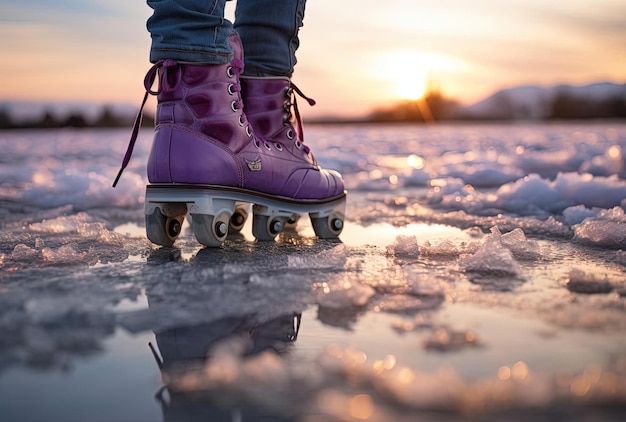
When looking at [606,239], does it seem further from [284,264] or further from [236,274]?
[236,274]

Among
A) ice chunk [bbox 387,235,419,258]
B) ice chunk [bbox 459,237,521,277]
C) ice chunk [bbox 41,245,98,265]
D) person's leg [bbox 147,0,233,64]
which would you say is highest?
person's leg [bbox 147,0,233,64]

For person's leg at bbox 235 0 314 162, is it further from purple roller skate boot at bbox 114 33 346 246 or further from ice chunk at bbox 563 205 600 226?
ice chunk at bbox 563 205 600 226

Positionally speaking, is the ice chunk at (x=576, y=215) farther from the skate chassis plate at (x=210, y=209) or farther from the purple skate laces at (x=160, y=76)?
the purple skate laces at (x=160, y=76)

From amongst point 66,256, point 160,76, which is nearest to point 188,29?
point 160,76

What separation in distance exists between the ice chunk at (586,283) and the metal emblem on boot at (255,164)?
0.94 metres

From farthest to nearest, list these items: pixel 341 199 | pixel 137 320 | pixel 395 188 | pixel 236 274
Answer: pixel 395 188 → pixel 341 199 → pixel 236 274 → pixel 137 320

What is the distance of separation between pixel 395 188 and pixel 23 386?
10.9 ft

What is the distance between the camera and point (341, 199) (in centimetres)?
221

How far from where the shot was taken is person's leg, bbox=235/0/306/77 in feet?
6.70

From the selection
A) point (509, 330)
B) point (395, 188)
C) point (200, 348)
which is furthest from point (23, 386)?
point (395, 188)

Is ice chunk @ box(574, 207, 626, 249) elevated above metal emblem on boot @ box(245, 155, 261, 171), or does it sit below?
below

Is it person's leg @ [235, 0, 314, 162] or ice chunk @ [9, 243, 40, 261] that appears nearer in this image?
ice chunk @ [9, 243, 40, 261]

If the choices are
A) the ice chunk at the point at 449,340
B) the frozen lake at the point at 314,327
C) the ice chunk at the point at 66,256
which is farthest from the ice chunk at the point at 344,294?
the ice chunk at the point at 66,256

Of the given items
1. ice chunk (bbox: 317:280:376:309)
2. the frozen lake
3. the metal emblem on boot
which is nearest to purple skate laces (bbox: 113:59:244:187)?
the metal emblem on boot
